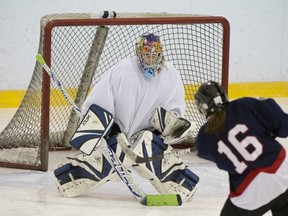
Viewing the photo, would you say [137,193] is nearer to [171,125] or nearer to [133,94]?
[171,125]

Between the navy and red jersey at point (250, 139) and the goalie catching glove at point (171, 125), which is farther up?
the navy and red jersey at point (250, 139)

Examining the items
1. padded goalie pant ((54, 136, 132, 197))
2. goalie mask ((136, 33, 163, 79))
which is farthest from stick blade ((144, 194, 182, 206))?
goalie mask ((136, 33, 163, 79))

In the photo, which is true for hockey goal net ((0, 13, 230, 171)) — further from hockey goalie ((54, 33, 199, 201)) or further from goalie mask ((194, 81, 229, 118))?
goalie mask ((194, 81, 229, 118))

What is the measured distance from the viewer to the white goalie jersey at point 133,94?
411cm

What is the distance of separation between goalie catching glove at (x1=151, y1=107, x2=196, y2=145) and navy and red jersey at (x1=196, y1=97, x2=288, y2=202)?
1.06 m

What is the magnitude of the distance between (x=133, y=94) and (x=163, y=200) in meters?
0.51

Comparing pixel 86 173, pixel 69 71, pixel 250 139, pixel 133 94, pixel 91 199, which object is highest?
pixel 250 139

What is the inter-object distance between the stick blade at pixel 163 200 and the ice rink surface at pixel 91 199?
0.10 feet

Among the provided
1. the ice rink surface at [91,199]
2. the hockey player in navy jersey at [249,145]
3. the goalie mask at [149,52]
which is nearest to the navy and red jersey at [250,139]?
the hockey player in navy jersey at [249,145]

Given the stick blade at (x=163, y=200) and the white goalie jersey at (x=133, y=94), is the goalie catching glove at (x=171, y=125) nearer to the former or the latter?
the white goalie jersey at (x=133, y=94)

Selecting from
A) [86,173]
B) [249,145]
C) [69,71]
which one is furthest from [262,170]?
[69,71]

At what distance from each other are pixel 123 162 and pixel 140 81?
0.39 m

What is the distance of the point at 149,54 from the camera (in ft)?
13.4

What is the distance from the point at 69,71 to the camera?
5.25 meters
